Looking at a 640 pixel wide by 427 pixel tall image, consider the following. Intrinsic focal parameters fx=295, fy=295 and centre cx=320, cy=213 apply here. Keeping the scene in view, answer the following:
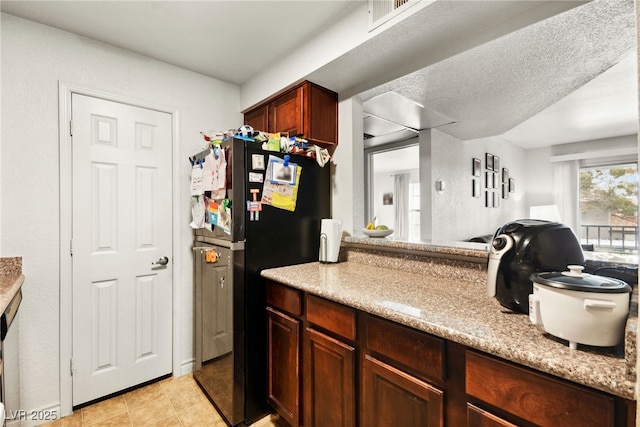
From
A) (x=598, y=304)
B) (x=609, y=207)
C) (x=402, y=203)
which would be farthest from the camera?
(x=402, y=203)

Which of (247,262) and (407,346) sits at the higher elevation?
(247,262)

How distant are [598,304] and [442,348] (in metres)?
0.43

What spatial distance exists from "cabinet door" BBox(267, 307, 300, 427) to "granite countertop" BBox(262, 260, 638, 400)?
0.25m

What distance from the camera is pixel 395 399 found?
1094 millimetres

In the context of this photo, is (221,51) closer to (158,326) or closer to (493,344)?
(158,326)

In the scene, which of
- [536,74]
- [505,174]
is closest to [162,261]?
[536,74]

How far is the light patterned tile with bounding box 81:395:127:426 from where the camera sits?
181 centimetres

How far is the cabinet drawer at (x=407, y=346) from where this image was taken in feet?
3.18

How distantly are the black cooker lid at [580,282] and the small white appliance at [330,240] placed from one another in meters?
1.22

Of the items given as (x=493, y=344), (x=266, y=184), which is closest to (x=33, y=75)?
(x=266, y=184)

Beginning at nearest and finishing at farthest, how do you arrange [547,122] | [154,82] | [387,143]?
1. [154,82]
2. [547,122]
3. [387,143]

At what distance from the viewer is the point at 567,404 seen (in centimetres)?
71

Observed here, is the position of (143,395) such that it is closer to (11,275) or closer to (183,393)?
(183,393)

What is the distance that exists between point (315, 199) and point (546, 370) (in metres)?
1.54
